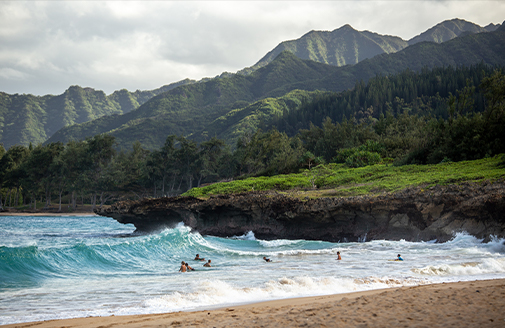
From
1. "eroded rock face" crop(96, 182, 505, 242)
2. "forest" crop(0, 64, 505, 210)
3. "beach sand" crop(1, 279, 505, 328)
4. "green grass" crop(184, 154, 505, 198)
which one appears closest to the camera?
"beach sand" crop(1, 279, 505, 328)

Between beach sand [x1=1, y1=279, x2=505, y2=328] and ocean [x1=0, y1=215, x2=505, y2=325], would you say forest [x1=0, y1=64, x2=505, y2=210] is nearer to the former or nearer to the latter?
ocean [x1=0, y1=215, x2=505, y2=325]

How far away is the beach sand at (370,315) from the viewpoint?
21.3 feet

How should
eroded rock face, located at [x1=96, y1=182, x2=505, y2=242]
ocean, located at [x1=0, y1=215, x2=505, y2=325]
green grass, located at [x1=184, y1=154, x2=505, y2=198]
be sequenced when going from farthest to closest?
green grass, located at [x1=184, y1=154, x2=505, y2=198]
eroded rock face, located at [x1=96, y1=182, x2=505, y2=242]
ocean, located at [x1=0, y1=215, x2=505, y2=325]

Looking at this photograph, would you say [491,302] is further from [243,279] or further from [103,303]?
[103,303]

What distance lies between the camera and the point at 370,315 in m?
7.00

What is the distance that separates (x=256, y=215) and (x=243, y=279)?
14.8 m

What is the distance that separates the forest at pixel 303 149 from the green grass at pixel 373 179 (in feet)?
11.6

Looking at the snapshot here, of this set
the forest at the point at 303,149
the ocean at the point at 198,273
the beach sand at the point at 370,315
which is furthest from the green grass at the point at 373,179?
the beach sand at the point at 370,315

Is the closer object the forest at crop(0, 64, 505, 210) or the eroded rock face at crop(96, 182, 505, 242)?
the eroded rock face at crop(96, 182, 505, 242)

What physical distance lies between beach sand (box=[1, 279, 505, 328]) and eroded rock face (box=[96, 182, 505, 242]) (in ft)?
38.8

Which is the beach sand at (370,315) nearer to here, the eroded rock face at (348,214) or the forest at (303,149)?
the eroded rock face at (348,214)

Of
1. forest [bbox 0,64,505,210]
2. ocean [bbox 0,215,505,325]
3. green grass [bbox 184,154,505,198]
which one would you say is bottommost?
ocean [bbox 0,215,505,325]

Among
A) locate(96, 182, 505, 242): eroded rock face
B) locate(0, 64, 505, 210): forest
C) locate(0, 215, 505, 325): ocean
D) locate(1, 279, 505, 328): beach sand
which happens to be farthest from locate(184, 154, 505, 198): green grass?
locate(1, 279, 505, 328): beach sand

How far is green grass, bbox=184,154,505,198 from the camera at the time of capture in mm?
24125
